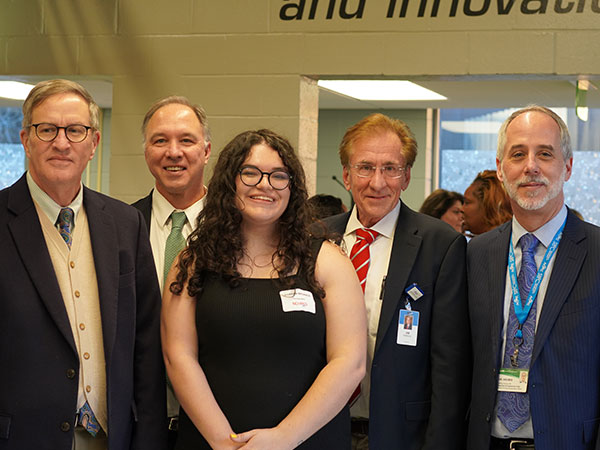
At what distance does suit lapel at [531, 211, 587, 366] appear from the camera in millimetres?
2596

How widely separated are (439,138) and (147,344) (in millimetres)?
9803

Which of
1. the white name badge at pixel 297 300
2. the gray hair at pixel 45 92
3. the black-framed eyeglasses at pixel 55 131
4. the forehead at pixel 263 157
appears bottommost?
the white name badge at pixel 297 300

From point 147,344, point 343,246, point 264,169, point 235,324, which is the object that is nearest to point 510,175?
point 343,246

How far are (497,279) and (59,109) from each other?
1621 millimetres

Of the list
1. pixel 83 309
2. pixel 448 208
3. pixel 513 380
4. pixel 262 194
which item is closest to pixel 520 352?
pixel 513 380

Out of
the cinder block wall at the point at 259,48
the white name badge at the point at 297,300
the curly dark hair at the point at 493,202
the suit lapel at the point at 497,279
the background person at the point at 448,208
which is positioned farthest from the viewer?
the background person at the point at 448,208

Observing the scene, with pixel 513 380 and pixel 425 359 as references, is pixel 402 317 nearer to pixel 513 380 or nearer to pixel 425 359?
pixel 425 359

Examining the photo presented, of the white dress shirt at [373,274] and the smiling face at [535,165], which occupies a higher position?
the smiling face at [535,165]

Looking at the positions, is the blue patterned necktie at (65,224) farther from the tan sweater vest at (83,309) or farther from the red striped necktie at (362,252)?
the red striped necktie at (362,252)

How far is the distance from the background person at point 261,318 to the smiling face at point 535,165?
0.68 meters

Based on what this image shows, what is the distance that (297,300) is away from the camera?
8.16 feet

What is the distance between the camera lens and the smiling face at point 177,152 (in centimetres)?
316

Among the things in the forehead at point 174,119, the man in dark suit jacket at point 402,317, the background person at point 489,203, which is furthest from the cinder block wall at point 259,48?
the man in dark suit jacket at point 402,317

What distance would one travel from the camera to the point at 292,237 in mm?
2633
